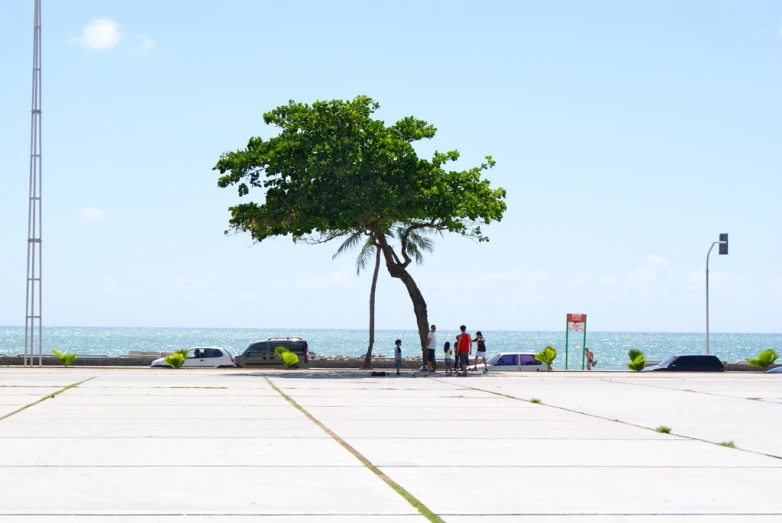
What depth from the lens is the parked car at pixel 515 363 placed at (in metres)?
46.6

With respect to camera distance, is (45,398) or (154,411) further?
(45,398)

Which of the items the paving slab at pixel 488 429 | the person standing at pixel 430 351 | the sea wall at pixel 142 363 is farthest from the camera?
the sea wall at pixel 142 363

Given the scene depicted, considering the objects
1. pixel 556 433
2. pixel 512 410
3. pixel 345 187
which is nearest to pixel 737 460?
pixel 556 433

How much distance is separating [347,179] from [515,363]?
1599 centimetres

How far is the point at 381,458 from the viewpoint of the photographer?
37.0ft

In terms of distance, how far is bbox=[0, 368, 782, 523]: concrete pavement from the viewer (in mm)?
8219

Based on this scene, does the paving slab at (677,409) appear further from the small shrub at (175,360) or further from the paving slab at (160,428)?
the small shrub at (175,360)

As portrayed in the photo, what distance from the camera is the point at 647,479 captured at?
9.91 m

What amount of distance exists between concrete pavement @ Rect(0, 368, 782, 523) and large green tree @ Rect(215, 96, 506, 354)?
45.6ft

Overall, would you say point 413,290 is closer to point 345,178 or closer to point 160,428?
point 345,178

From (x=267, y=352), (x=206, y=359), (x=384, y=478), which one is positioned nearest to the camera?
(x=384, y=478)

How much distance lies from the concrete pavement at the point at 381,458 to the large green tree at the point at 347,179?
13.9 m

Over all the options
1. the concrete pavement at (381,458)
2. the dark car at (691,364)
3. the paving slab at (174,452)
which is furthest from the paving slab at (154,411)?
the dark car at (691,364)

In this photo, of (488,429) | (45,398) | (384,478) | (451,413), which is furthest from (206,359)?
(384,478)
